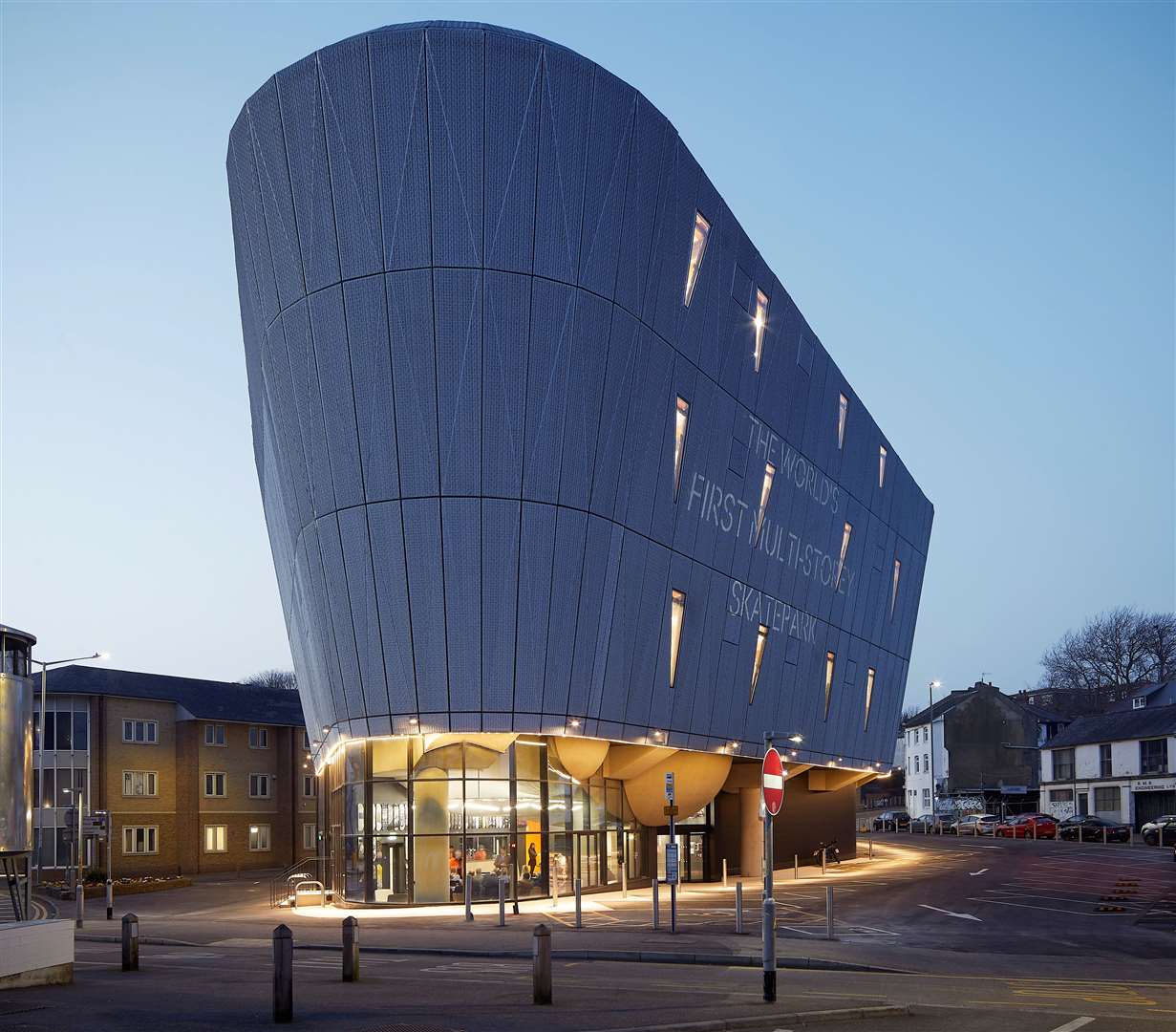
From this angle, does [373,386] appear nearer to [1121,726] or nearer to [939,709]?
[1121,726]

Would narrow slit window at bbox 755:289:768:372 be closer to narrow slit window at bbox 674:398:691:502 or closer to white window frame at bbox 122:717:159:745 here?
narrow slit window at bbox 674:398:691:502

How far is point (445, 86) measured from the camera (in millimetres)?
37719

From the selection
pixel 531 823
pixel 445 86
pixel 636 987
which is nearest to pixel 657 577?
pixel 531 823

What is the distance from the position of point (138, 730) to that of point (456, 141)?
4901 centimetres

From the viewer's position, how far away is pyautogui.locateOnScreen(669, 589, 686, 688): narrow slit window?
149 feet

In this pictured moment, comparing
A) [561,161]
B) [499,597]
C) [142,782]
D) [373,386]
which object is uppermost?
[561,161]

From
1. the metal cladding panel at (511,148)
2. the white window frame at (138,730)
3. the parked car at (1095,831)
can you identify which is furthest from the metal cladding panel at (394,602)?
the parked car at (1095,831)

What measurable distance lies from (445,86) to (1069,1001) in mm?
28354

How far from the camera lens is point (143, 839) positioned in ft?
246

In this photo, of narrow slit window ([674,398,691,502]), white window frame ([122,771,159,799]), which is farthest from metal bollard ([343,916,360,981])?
white window frame ([122,771,159,799])

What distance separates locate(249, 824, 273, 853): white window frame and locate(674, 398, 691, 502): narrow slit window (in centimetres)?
4730

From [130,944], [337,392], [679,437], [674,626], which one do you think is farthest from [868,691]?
[130,944]

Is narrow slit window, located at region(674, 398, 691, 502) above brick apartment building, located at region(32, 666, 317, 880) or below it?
above

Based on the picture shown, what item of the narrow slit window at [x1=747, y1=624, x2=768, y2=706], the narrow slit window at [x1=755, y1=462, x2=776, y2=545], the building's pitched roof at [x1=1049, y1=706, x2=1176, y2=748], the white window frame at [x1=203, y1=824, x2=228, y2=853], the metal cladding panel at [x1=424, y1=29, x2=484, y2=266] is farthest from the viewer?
the building's pitched roof at [x1=1049, y1=706, x2=1176, y2=748]
